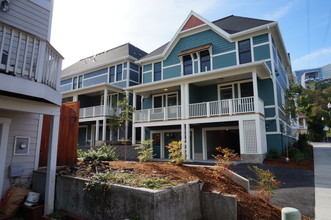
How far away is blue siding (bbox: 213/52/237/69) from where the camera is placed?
537 inches

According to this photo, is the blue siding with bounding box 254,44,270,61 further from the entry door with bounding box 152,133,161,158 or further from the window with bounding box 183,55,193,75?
the entry door with bounding box 152,133,161,158

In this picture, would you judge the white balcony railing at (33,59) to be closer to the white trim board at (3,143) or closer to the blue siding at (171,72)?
the white trim board at (3,143)

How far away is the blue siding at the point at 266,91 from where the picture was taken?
12.1 metres

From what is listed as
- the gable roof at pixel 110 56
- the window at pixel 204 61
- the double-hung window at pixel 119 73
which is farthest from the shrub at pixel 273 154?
the gable roof at pixel 110 56

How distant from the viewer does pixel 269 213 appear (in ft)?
12.6

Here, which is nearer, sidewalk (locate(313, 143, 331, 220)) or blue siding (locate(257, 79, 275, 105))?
sidewalk (locate(313, 143, 331, 220))

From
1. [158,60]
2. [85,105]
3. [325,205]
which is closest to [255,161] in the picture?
[325,205]

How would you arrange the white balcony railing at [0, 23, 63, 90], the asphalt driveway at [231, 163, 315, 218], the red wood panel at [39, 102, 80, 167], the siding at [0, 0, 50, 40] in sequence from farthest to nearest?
the red wood panel at [39, 102, 80, 167] < the siding at [0, 0, 50, 40] < the asphalt driveway at [231, 163, 315, 218] < the white balcony railing at [0, 23, 63, 90]

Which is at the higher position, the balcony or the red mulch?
the balcony

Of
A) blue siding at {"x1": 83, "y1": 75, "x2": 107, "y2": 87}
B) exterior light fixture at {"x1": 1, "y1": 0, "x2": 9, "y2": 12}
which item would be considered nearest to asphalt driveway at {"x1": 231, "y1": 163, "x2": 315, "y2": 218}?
exterior light fixture at {"x1": 1, "y1": 0, "x2": 9, "y2": 12}

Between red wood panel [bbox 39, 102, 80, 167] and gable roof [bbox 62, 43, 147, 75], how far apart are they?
1294cm

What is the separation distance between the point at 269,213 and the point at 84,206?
3675mm

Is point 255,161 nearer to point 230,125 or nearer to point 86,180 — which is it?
point 230,125

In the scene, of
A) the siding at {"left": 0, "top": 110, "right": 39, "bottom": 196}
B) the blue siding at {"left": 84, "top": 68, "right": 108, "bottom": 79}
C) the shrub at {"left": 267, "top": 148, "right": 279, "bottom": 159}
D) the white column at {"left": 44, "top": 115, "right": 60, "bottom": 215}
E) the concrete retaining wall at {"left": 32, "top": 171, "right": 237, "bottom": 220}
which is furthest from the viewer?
the blue siding at {"left": 84, "top": 68, "right": 108, "bottom": 79}
